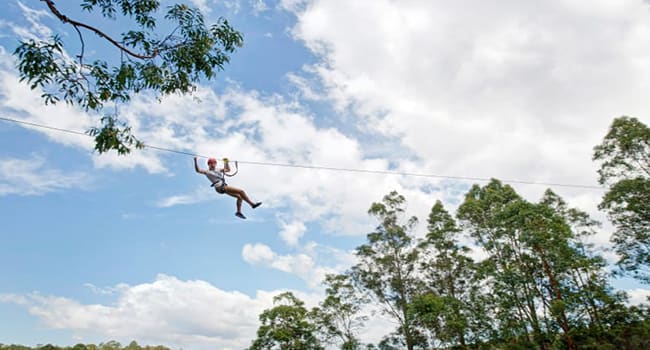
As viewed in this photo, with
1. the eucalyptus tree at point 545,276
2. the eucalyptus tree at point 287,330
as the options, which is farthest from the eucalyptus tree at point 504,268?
the eucalyptus tree at point 287,330

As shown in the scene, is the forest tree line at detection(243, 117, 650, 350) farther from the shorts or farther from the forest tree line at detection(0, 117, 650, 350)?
the shorts

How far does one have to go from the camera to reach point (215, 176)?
25.6 feet

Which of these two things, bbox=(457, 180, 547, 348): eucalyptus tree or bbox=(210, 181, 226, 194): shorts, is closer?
bbox=(210, 181, 226, 194): shorts

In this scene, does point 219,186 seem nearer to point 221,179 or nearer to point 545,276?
point 221,179

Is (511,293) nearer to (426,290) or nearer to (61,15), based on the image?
(426,290)

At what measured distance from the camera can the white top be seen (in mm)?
7758

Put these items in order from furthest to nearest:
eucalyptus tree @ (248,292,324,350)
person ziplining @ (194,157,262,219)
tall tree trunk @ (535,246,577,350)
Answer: eucalyptus tree @ (248,292,324,350) < tall tree trunk @ (535,246,577,350) < person ziplining @ (194,157,262,219)

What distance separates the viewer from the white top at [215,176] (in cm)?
776

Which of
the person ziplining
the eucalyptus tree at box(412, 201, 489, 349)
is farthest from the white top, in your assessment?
the eucalyptus tree at box(412, 201, 489, 349)

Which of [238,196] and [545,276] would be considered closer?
[238,196]

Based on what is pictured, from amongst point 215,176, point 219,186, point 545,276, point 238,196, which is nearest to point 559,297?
point 545,276

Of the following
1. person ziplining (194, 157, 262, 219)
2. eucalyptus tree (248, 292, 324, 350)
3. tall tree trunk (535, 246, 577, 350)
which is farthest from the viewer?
eucalyptus tree (248, 292, 324, 350)

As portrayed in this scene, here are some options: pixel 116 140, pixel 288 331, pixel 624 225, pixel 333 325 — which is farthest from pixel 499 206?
pixel 116 140

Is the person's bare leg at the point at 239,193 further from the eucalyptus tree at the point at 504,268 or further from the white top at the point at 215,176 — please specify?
the eucalyptus tree at the point at 504,268
